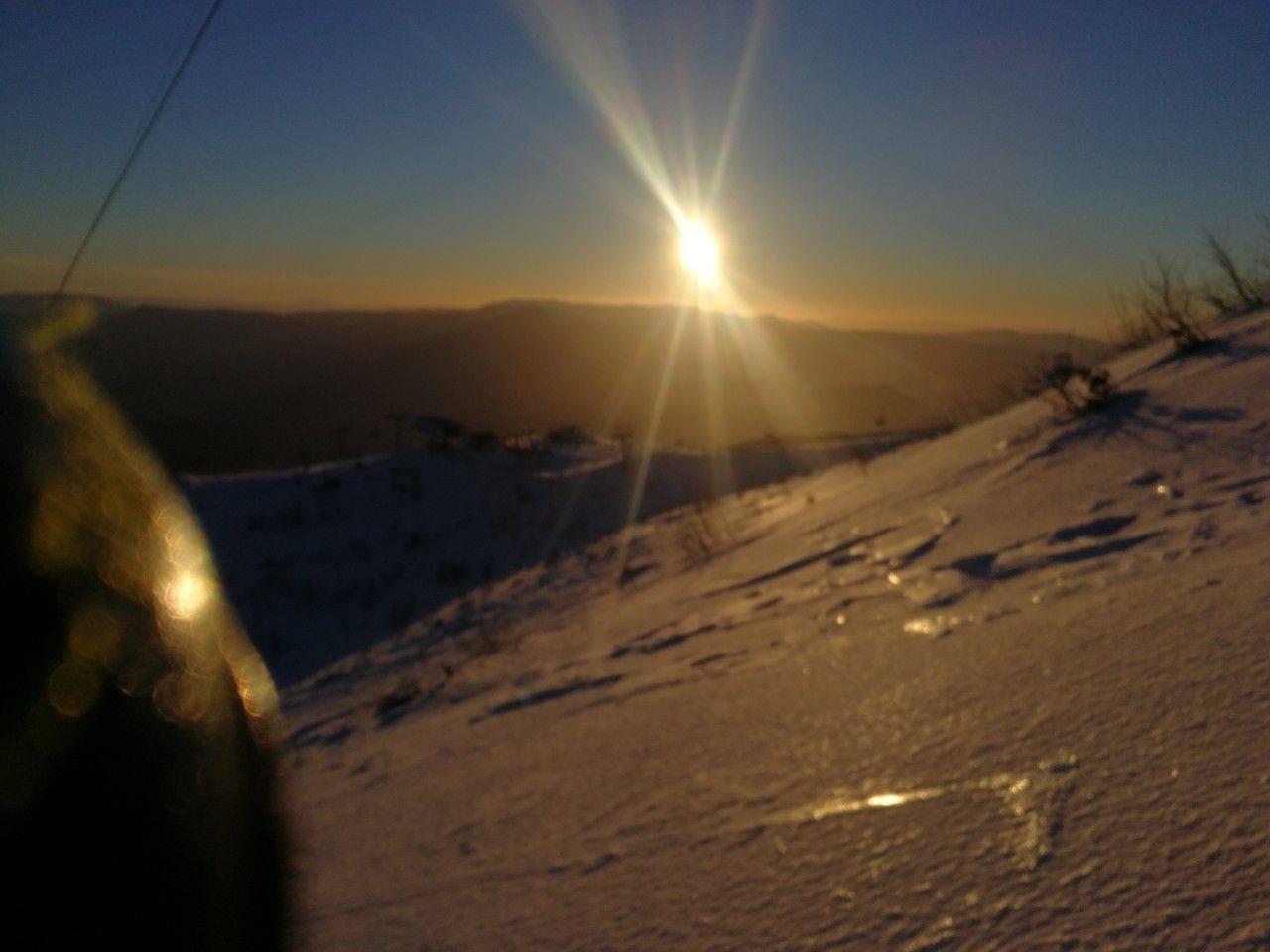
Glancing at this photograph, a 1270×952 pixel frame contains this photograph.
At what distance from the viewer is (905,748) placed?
243 cm

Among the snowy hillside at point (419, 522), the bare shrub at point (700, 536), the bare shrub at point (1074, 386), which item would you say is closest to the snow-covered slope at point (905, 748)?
the bare shrub at point (1074, 386)

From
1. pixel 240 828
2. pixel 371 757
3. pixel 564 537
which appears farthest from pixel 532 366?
pixel 240 828

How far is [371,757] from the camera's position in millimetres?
4684

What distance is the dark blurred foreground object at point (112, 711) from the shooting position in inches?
31.4

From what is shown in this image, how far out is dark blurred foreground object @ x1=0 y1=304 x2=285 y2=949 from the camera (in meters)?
0.80

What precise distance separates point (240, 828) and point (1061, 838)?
1.39 meters

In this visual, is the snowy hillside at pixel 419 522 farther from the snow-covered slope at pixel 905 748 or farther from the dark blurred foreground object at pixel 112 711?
the dark blurred foreground object at pixel 112 711

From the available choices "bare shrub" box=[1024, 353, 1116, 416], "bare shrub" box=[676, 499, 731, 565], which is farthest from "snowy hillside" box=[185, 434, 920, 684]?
"bare shrub" box=[1024, 353, 1116, 416]

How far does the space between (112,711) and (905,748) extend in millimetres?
1906

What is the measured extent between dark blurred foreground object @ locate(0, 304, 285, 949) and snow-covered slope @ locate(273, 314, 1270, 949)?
333 mm

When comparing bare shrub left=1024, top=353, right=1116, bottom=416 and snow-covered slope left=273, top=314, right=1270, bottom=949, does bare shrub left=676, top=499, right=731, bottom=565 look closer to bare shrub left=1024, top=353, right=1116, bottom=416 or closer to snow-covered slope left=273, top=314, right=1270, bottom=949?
snow-covered slope left=273, top=314, right=1270, bottom=949

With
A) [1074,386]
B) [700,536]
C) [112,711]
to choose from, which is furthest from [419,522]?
[112,711]

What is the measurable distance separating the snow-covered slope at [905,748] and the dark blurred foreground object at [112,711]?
33 cm

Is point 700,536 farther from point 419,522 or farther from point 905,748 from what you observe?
point 419,522
